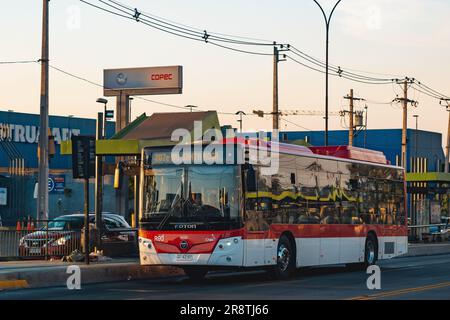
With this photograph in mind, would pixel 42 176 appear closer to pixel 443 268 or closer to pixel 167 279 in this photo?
pixel 167 279

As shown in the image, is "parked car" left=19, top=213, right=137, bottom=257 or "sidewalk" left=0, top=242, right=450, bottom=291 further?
"parked car" left=19, top=213, right=137, bottom=257

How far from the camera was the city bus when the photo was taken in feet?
78.8

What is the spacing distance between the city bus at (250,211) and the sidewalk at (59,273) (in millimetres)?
1265

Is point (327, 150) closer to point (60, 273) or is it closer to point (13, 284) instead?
point (60, 273)

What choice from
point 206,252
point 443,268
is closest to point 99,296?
point 206,252

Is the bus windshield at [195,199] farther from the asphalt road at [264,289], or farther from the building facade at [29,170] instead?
the building facade at [29,170]

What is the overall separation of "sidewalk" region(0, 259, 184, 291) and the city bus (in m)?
1.27

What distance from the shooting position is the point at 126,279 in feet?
85.7

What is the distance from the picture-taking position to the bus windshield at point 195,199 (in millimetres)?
24000

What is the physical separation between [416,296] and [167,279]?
334 inches

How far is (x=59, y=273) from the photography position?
78.9 feet

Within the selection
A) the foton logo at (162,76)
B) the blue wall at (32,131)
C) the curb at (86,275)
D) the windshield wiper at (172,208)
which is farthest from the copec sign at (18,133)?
the windshield wiper at (172,208)

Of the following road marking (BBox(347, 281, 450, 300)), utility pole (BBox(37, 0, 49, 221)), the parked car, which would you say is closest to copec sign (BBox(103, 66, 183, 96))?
utility pole (BBox(37, 0, 49, 221))

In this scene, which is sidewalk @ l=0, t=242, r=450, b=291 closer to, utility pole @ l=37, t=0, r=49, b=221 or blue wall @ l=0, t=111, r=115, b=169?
utility pole @ l=37, t=0, r=49, b=221
